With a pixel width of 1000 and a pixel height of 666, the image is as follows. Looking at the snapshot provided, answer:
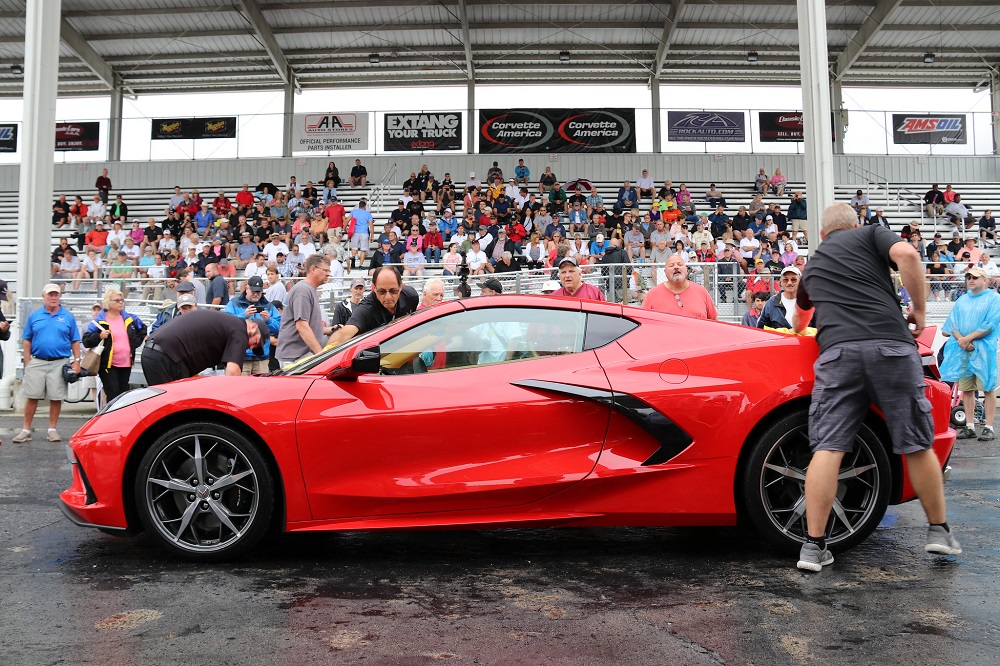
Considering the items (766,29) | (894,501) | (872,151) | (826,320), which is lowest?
(894,501)

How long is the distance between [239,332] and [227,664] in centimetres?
360

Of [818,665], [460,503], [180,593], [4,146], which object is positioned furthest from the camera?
[4,146]

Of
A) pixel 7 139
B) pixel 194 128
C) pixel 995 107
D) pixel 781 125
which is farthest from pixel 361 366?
pixel 7 139

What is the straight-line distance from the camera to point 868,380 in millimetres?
3904

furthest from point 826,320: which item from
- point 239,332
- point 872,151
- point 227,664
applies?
point 872,151

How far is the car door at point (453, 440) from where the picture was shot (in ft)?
13.0

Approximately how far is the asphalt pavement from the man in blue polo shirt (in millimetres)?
4791

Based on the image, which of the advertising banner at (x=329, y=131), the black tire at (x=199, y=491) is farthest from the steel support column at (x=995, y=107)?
the black tire at (x=199, y=491)

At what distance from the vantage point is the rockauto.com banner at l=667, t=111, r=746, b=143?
2869 cm

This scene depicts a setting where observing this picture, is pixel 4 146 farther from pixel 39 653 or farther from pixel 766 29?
pixel 39 653

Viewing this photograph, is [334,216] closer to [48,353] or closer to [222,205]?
[222,205]

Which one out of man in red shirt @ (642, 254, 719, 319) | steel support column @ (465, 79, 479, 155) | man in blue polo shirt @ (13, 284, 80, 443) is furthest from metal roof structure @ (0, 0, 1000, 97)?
man in red shirt @ (642, 254, 719, 319)

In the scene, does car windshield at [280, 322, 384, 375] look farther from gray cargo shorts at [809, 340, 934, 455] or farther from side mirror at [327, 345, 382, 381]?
gray cargo shorts at [809, 340, 934, 455]

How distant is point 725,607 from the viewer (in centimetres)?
339
